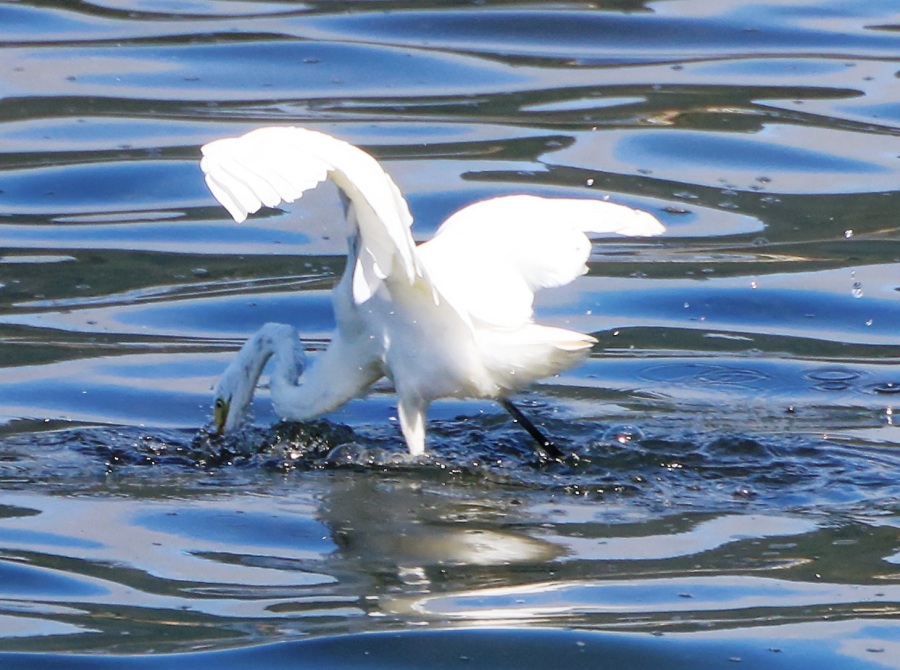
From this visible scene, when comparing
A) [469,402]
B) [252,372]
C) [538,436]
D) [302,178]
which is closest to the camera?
[302,178]

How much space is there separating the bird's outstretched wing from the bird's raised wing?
45 cm

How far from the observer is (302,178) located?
5523mm

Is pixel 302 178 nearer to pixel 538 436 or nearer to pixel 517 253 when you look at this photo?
pixel 517 253

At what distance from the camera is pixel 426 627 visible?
479cm

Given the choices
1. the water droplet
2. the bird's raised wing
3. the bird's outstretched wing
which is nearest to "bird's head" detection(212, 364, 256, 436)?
the bird's raised wing

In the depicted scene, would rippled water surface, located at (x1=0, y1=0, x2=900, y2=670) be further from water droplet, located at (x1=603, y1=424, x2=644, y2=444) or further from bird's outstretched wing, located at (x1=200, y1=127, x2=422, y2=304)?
bird's outstretched wing, located at (x1=200, y1=127, x2=422, y2=304)

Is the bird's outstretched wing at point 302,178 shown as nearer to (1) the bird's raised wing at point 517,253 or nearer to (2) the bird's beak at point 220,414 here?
(1) the bird's raised wing at point 517,253

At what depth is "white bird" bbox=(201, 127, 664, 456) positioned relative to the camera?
5840 mm

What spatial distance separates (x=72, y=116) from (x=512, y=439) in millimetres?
6317

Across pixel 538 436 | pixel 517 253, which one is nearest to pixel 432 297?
pixel 517 253

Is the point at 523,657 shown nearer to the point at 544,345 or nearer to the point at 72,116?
the point at 544,345

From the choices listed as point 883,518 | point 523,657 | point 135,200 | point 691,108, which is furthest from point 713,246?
point 523,657

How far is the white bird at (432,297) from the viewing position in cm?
584

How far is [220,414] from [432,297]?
48.0 inches
